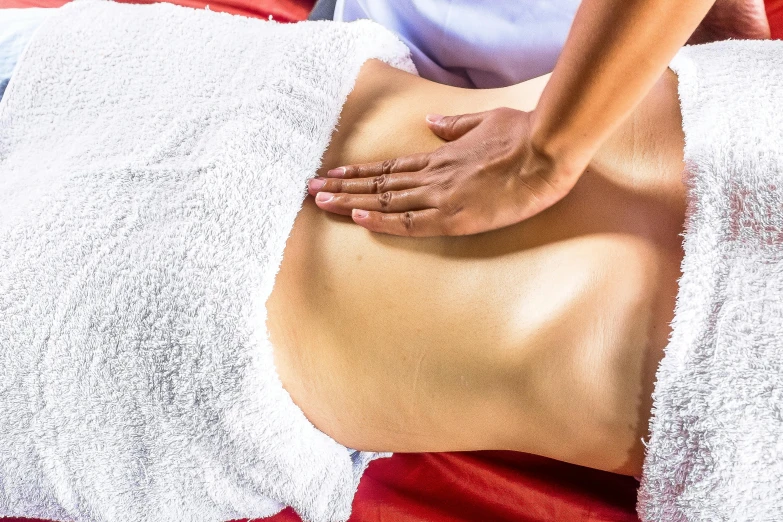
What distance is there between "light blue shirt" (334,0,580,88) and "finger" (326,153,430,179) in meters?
0.33

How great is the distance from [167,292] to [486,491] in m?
0.58

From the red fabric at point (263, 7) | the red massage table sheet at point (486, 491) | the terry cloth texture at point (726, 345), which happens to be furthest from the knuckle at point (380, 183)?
the red fabric at point (263, 7)

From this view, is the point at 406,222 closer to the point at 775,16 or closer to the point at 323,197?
the point at 323,197

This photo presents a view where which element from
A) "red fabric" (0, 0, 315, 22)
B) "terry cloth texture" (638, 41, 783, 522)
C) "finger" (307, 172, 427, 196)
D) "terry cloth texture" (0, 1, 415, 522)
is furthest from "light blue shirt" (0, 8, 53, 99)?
"terry cloth texture" (638, 41, 783, 522)

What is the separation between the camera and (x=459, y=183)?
2.35 feet

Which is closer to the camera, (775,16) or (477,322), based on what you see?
(477,322)

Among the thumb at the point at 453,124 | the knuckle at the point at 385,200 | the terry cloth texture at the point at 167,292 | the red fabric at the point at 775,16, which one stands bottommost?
the terry cloth texture at the point at 167,292

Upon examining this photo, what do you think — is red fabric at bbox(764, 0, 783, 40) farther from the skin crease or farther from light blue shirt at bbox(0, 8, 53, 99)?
light blue shirt at bbox(0, 8, 53, 99)

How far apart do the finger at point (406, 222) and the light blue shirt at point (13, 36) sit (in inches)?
24.1

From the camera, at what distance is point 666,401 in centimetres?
59

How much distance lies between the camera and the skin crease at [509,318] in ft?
2.06

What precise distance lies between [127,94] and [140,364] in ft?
1.30

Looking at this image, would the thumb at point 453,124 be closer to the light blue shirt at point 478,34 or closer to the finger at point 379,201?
the finger at point 379,201

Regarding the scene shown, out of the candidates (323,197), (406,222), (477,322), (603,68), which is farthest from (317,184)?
(603,68)
